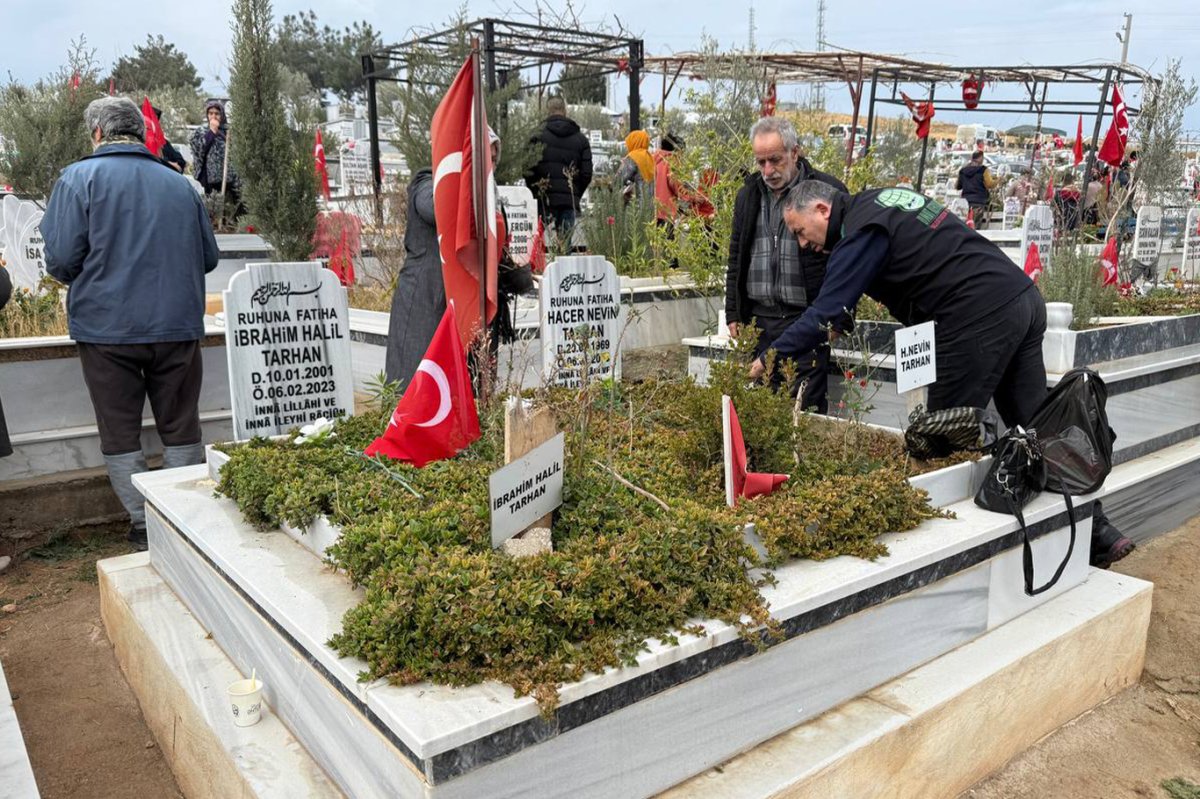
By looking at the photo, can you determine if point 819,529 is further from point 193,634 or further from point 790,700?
point 193,634

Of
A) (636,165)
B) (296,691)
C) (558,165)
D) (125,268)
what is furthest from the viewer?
(636,165)

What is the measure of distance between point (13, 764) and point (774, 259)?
351 cm

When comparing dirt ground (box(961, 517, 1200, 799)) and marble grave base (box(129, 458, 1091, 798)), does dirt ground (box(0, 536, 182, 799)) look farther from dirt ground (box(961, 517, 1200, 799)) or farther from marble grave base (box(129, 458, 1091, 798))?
dirt ground (box(961, 517, 1200, 799))

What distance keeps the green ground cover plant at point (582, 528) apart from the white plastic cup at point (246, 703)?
379 millimetres

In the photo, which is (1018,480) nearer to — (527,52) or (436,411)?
(436,411)

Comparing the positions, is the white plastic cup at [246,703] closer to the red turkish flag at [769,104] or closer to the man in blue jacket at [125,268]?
the man in blue jacket at [125,268]

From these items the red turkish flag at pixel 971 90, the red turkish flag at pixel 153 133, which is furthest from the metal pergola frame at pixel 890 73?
the red turkish flag at pixel 153 133

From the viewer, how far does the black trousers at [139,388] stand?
425 centimetres

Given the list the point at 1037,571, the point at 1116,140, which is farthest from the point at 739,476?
the point at 1116,140

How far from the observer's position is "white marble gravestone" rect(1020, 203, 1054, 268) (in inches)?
293

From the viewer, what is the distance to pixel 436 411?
10.3 ft

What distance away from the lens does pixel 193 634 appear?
3.01 m

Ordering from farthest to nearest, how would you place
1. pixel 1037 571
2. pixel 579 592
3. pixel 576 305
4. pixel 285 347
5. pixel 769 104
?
pixel 769 104 → pixel 576 305 → pixel 285 347 → pixel 1037 571 → pixel 579 592

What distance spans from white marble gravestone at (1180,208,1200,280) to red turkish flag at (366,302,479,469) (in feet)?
28.6
